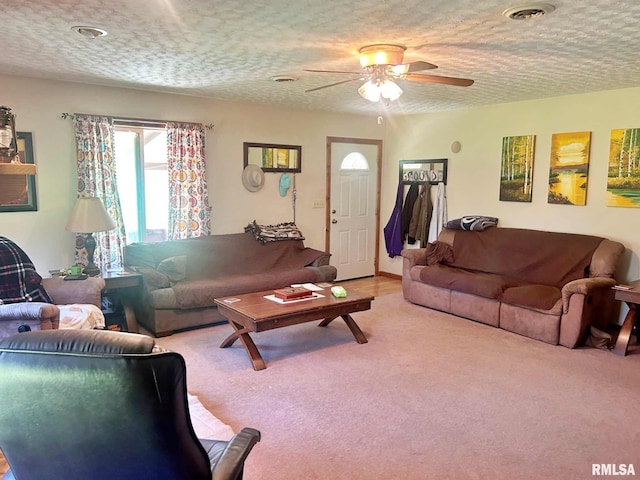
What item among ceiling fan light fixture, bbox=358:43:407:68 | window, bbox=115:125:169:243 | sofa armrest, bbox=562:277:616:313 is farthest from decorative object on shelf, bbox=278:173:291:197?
sofa armrest, bbox=562:277:616:313

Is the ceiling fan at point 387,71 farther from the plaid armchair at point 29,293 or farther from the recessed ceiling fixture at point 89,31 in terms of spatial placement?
the plaid armchair at point 29,293

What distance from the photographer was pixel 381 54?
10.2 feet

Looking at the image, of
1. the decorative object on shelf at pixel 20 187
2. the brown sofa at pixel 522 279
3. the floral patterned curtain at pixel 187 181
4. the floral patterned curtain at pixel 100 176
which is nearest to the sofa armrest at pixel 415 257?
the brown sofa at pixel 522 279

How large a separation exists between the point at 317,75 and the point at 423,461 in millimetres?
2993

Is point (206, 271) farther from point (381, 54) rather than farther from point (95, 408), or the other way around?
point (95, 408)

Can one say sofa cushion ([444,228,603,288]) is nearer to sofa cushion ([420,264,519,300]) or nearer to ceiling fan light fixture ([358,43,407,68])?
sofa cushion ([420,264,519,300])

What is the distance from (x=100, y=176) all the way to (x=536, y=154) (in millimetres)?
4490

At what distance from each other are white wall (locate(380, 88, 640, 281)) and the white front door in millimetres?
205

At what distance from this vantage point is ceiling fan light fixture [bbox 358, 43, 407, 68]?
3.06 metres

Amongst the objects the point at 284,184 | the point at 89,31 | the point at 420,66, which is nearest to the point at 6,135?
the point at 89,31

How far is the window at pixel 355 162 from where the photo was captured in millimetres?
6491

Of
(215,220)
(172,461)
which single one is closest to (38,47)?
(215,220)

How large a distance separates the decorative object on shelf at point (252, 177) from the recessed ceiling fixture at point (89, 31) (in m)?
2.75

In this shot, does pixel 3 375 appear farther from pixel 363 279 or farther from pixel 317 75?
pixel 363 279
